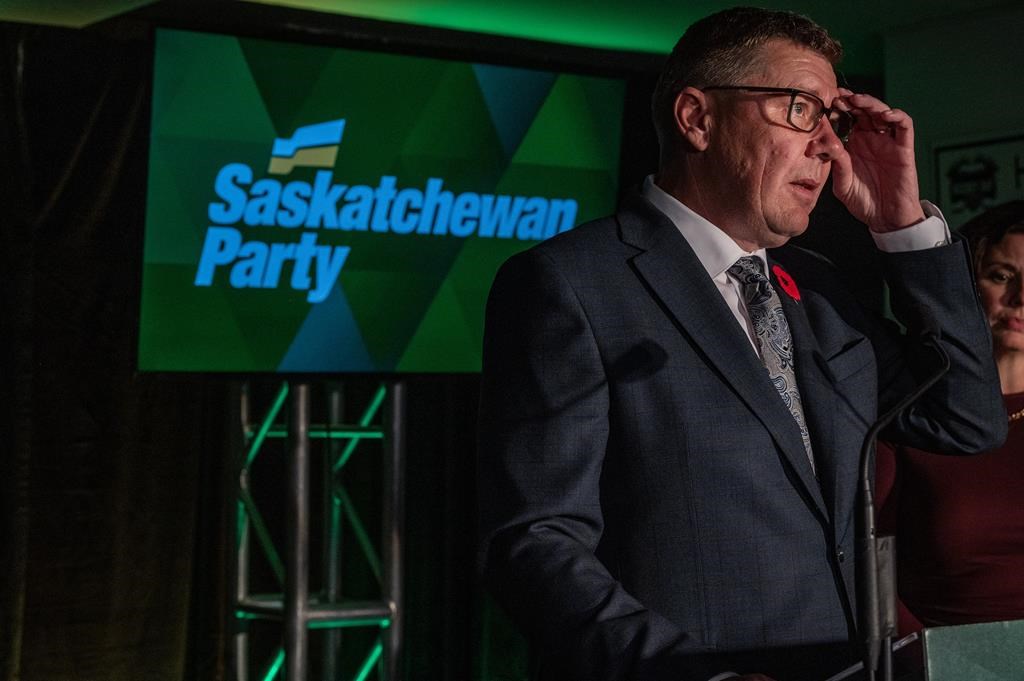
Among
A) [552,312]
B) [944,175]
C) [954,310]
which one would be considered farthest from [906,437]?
[944,175]

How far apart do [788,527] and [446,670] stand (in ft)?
12.1

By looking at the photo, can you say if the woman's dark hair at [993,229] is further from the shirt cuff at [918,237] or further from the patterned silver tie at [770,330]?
the patterned silver tie at [770,330]

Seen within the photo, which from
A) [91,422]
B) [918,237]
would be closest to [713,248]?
[918,237]

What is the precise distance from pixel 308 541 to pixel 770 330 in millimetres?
2821

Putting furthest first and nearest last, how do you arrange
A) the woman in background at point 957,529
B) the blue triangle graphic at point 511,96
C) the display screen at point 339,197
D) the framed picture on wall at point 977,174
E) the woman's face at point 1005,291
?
1. the framed picture on wall at point 977,174
2. the blue triangle graphic at point 511,96
3. the display screen at point 339,197
4. the woman's face at point 1005,291
5. the woman in background at point 957,529

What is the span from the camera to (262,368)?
4246mm

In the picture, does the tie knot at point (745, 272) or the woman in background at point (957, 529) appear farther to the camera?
the woman in background at point (957, 529)

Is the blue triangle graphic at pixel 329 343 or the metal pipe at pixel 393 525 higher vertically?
the blue triangle graphic at pixel 329 343

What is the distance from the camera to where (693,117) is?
1.65 meters

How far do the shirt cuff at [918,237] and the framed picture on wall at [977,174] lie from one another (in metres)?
3.54

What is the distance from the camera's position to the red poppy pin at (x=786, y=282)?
1723 mm

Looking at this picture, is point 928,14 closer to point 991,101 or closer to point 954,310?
point 991,101

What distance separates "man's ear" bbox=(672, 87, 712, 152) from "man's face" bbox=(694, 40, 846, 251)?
0.04 feet

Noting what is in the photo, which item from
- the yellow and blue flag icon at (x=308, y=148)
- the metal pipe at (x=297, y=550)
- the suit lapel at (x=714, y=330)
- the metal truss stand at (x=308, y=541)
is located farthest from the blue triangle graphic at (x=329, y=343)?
the suit lapel at (x=714, y=330)
